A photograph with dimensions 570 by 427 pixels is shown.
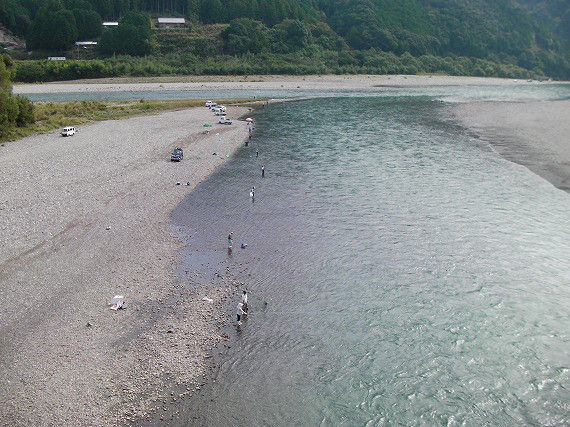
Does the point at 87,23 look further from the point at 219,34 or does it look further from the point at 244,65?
the point at 244,65

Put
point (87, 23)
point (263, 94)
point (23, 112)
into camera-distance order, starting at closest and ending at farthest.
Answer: point (23, 112) < point (263, 94) < point (87, 23)

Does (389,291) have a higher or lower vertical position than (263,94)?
lower

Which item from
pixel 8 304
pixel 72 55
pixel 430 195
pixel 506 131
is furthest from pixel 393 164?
pixel 72 55

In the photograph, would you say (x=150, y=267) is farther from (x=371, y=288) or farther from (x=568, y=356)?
(x=568, y=356)

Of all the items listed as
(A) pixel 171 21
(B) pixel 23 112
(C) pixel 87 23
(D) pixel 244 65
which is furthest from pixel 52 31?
(B) pixel 23 112

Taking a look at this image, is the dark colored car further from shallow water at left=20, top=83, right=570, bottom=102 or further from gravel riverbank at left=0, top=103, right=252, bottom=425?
shallow water at left=20, top=83, right=570, bottom=102

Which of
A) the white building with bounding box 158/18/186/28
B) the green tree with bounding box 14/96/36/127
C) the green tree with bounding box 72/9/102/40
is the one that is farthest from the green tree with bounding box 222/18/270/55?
the green tree with bounding box 14/96/36/127
